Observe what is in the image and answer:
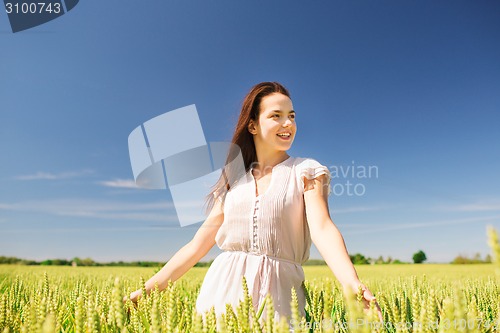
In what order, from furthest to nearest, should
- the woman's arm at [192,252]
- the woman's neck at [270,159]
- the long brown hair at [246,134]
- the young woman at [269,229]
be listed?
the long brown hair at [246,134]
the woman's neck at [270,159]
the woman's arm at [192,252]
the young woman at [269,229]

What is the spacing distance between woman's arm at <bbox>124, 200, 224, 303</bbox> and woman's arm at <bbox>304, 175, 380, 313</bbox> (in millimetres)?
857

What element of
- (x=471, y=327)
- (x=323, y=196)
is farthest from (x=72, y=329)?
(x=323, y=196)

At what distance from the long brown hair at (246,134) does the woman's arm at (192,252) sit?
160 millimetres

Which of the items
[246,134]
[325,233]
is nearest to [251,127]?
[246,134]

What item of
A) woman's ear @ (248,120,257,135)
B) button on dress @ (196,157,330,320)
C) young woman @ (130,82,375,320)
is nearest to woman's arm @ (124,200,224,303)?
young woman @ (130,82,375,320)

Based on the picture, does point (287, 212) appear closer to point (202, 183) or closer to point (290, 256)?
point (290, 256)

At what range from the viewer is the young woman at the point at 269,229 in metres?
2.70

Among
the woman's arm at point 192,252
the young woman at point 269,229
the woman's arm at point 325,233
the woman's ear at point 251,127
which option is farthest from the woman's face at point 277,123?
the woman's arm at point 192,252

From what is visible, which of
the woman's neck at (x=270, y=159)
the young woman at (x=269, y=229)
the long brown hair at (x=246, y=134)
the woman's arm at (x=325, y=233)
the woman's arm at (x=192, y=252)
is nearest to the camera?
the woman's arm at (x=325, y=233)

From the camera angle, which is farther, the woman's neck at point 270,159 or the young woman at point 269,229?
the woman's neck at point 270,159

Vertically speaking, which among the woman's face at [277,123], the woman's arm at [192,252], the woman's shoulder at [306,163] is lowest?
the woman's arm at [192,252]

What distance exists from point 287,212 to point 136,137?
8.40ft

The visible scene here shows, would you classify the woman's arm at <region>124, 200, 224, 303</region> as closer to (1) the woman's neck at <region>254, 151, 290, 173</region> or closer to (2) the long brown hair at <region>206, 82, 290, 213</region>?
(2) the long brown hair at <region>206, 82, 290, 213</region>

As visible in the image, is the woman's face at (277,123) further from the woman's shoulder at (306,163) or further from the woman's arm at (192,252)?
the woman's arm at (192,252)
